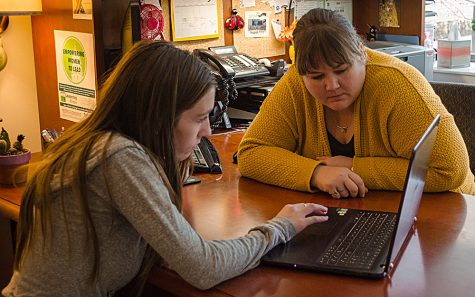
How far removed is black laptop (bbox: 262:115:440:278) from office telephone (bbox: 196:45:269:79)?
3.31ft

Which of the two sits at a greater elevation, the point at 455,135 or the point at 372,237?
the point at 455,135

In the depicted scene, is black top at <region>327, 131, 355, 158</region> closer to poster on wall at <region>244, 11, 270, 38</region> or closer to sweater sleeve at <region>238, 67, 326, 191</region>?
sweater sleeve at <region>238, 67, 326, 191</region>

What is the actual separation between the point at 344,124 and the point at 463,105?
0.59 metres

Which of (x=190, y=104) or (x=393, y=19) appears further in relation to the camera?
(x=393, y=19)

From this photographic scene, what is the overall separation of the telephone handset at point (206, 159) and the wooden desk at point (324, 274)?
0.03 m

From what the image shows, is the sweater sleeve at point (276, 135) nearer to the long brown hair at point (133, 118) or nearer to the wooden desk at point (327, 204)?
the wooden desk at point (327, 204)

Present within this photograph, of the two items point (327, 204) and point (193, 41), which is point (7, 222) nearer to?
point (327, 204)

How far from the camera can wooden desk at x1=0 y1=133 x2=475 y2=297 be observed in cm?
119

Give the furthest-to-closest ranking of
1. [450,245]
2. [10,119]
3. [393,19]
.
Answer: [393,19], [10,119], [450,245]

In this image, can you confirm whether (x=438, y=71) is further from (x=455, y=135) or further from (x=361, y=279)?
(x=361, y=279)

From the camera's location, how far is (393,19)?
3240 mm

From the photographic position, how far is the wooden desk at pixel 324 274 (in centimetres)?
118

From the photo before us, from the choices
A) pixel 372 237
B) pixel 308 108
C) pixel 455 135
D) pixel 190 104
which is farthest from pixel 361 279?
pixel 308 108

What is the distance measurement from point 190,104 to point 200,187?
0.54m
